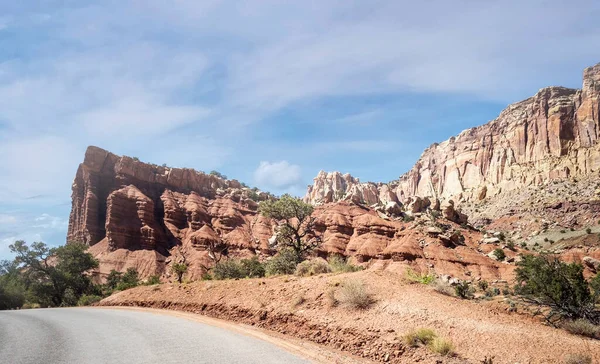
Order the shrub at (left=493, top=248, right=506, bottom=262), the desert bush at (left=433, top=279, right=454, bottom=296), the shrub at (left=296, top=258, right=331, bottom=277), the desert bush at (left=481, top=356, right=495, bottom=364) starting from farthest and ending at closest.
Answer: the shrub at (left=493, top=248, right=506, bottom=262) < the shrub at (left=296, top=258, right=331, bottom=277) < the desert bush at (left=433, top=279, right=454, bottom=296) < the desert bush at (left=481, top=356, right=495, bottom=364)

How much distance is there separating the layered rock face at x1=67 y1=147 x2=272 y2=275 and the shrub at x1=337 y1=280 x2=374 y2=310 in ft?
181

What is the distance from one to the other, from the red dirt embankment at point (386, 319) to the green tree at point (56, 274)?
98.8 ft

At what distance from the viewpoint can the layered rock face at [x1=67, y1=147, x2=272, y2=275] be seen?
69.4 meters

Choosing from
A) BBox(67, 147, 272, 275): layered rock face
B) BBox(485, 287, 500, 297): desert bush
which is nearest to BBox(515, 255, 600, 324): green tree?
BBox(485, 287, 500, 297): desert bush

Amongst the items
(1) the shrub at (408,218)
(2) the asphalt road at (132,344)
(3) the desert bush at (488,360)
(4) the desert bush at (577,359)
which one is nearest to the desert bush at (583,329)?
(4) the desert bush at (577,359)

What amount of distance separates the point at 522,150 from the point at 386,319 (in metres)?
144

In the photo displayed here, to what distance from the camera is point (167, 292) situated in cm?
2095

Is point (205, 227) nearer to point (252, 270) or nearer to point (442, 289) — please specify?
point (252, 270)

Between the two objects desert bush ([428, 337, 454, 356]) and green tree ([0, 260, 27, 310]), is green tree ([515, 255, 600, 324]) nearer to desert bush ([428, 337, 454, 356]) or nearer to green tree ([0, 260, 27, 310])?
desert bush ([428, 337, 454, 356])

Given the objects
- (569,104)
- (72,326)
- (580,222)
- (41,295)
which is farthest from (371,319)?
(569,104)

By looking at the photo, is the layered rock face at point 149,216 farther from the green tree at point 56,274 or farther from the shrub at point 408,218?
the shrub at point 408,218

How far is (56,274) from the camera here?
4053cm

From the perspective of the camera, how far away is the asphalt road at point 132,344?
27.7 ft

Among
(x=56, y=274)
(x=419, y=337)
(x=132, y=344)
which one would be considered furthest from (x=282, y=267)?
(x=56, y=274)
